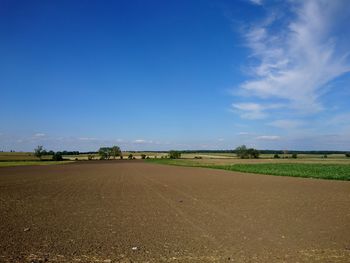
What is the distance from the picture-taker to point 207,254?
9.25m

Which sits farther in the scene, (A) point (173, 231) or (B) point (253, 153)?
(B) point (253, 153)

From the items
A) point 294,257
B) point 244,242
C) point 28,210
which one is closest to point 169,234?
point 244,242

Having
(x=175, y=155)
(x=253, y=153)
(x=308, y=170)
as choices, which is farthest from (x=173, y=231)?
(x=175, y=155)

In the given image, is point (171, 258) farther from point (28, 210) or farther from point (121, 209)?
point (28, 210)

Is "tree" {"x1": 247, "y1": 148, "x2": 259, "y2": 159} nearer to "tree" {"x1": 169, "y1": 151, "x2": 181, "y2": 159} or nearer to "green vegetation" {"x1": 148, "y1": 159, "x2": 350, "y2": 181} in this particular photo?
"tree" {"x1": 169, "y1": 151, "x2": 181, "y2": 159}

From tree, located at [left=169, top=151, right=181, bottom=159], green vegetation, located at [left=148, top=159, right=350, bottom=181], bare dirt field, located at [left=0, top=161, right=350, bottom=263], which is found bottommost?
bare dirt field, located at [left=0, top=161, right=350, bottom=263]

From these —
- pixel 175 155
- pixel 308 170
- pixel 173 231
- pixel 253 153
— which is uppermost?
pixel 253 153

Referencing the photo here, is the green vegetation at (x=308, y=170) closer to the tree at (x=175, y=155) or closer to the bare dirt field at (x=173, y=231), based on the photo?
the bare dirt field at (x=173, y=231)

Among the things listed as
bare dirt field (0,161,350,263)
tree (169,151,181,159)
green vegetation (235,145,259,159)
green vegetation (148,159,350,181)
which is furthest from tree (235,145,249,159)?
bare dirt field (0,161,350,263)

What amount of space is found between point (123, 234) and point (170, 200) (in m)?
9.15

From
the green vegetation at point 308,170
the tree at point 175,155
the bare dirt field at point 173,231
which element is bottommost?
the bare dirt field at point 173,231

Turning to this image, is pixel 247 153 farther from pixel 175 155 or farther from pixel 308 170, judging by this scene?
pixel 308 170

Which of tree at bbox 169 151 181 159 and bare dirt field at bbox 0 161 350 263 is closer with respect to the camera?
bare dirt field at bbox 0 161 350 263

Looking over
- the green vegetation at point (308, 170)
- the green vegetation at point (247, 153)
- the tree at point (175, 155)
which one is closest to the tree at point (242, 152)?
the green vegetation at point (247, 153)
